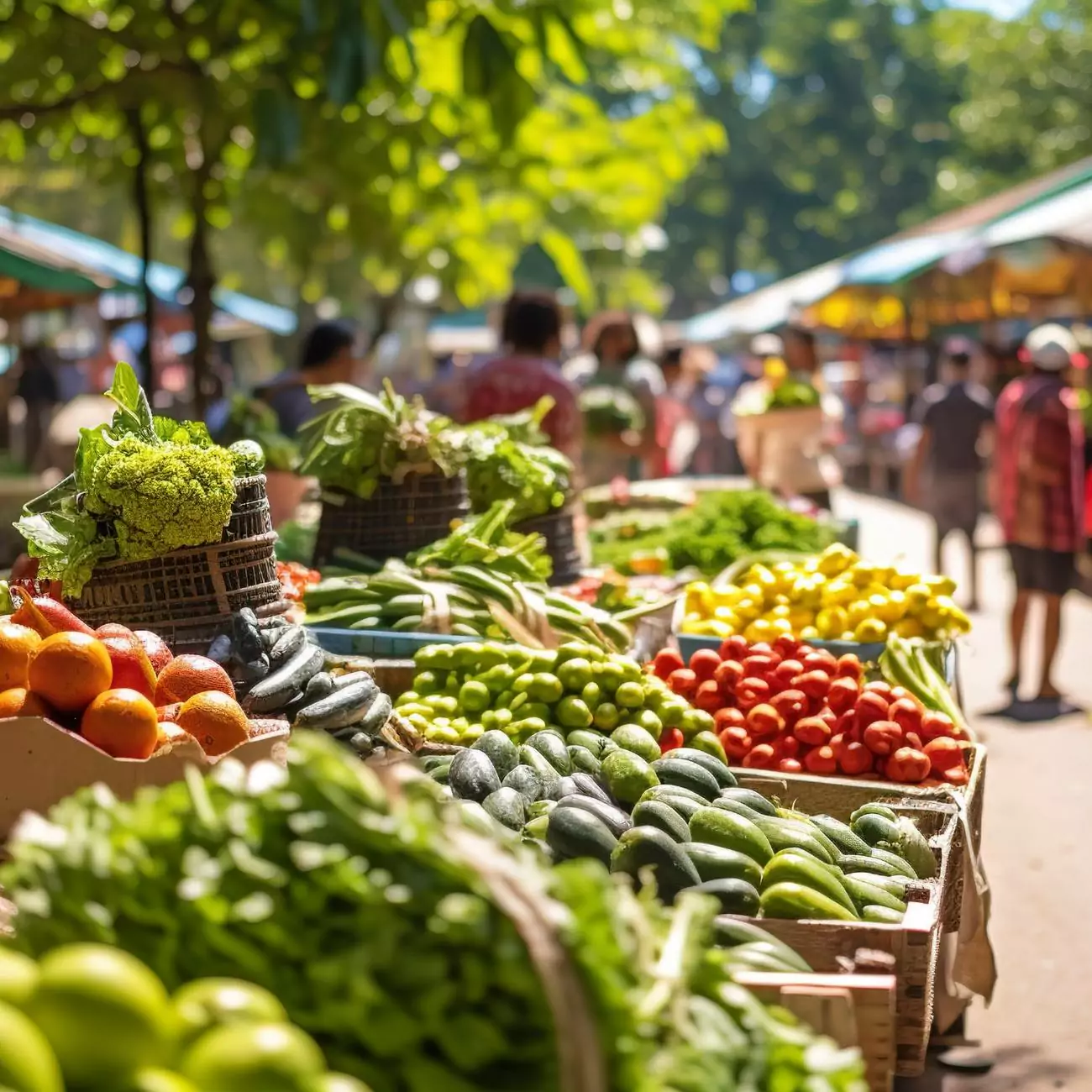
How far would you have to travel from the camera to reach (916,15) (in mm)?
65938

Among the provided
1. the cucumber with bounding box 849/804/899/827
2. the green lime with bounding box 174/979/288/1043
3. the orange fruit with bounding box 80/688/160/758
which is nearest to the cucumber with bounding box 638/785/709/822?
the cucumber with bounding box 849/804/899/827

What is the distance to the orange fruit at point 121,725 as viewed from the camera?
300 centimetres

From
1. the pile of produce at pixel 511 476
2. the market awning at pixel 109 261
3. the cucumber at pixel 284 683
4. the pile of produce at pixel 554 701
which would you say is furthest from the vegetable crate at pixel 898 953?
the market awning at pixel 109 261

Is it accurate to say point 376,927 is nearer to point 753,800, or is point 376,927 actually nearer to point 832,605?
point 753,800

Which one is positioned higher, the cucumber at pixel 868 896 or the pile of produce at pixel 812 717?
the pile of produce at pixel 812 717

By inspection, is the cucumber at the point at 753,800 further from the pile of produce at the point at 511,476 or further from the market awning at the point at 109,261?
the market awning at the point at 109,261

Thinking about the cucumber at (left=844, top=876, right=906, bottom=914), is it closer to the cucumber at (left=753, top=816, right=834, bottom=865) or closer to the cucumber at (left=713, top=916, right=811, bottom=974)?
the cucumber at (left=753, top=816, right=834, bottom=865)

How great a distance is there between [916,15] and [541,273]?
83.5 ft

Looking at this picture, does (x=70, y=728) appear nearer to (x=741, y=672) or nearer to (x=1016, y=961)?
(x=741, y=672)

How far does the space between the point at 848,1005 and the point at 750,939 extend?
1.14 feet

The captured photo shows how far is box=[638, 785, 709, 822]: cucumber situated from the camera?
3393mm

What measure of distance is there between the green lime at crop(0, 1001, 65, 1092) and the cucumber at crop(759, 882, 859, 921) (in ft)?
5.66

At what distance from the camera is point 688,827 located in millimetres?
3322

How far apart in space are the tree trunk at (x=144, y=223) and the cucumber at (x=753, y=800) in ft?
18.9
